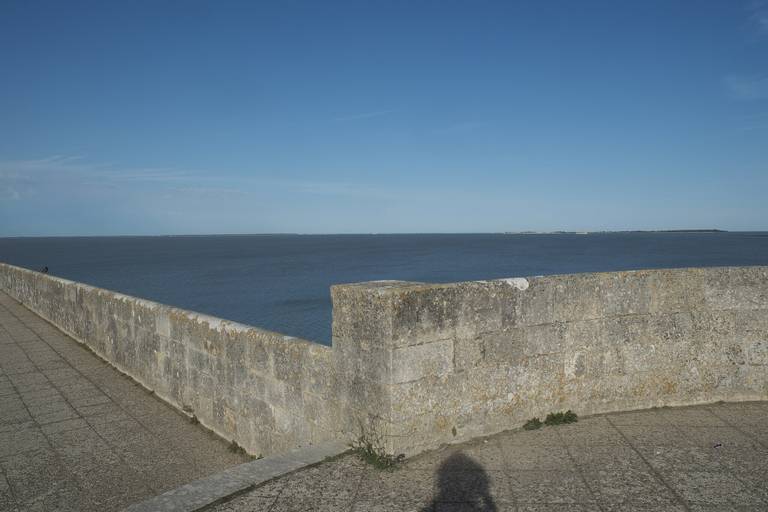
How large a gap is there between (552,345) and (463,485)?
1.47 meters

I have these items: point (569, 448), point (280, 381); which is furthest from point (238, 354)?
point (569, 448)

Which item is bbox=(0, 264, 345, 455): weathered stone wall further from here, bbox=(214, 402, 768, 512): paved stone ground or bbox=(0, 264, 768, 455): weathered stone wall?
bbox=(214, 402, 768, 512): paved stone ground

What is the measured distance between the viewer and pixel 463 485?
316 centimetres

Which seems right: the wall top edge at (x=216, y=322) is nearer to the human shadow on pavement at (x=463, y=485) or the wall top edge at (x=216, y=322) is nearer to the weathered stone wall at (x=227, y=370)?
the weathered stone wall at (x=227, y=370)

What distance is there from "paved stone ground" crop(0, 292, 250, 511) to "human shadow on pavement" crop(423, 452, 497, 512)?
2.63m

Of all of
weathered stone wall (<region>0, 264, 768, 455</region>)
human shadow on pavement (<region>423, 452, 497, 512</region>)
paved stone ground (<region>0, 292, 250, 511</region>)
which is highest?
weathered stone wall (<region>0, 264, 768, 455</region>)

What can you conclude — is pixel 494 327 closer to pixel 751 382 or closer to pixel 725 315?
pixel 725 315

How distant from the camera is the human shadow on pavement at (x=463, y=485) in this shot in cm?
292

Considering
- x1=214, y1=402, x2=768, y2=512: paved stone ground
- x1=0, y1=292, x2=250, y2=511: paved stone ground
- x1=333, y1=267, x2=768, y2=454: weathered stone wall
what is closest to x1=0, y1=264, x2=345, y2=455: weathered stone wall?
x1=0, y1=292, x2=250, y2=511: paved stone ground

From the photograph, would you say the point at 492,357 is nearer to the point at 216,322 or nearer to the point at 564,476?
the point at 564,476

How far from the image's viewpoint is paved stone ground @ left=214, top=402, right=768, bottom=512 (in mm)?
2936

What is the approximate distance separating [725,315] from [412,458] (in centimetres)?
297

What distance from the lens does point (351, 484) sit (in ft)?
10.7

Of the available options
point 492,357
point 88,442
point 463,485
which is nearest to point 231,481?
point 463,485
